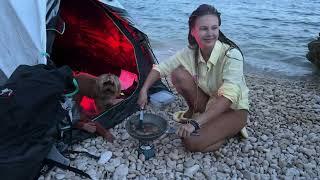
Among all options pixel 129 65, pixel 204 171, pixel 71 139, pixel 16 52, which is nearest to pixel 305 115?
pixel 204 171

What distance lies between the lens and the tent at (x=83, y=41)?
12.8 feet

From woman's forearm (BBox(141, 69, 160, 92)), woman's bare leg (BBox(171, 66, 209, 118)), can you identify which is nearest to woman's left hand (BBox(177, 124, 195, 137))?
woman's bare leg (BBox(171, 66, 209, 118))

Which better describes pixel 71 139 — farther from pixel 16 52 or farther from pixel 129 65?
pixel 129 65

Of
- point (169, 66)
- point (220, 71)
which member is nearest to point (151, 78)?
point (169, 66)

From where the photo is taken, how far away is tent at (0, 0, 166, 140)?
3.90 m

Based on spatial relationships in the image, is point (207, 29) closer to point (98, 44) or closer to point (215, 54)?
point (215, 54)

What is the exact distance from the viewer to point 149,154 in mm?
3723

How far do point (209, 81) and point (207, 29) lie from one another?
1.90 ft

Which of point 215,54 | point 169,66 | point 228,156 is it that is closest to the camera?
point 215,54

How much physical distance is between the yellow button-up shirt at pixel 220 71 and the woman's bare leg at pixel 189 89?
49 millimetres

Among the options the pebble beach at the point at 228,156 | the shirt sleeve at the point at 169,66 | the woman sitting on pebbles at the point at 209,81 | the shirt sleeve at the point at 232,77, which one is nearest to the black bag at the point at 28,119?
the pebble beach at the point at 228,156

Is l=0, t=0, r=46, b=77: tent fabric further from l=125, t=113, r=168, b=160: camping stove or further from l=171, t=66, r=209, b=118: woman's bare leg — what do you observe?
l=171, t=66, r=209, b=118: woman's bare leg

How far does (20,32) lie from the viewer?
12.9 feet

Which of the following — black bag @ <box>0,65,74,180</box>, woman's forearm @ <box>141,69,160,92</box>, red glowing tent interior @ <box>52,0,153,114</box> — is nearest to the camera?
black bag @ <box>0,65,74,180</box>
